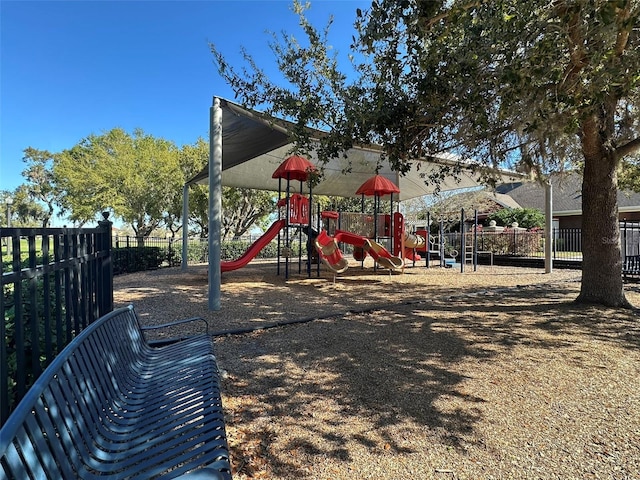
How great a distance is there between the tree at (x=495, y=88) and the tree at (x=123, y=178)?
18.6 m

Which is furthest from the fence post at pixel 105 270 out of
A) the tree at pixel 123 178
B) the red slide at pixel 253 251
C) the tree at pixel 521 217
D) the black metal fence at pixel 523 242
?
the tree at pixel 521 217

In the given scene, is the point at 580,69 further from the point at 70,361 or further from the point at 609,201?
the point at 70,361

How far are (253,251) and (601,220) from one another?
8174 mm

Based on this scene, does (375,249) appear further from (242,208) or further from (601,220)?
(242,208)

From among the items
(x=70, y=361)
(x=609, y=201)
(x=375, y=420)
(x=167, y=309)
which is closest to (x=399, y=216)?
(x=609, y=201)

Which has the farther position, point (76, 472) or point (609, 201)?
point (609, 201)

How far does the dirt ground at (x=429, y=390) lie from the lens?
2.35 meters

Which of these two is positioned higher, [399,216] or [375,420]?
[399,216]

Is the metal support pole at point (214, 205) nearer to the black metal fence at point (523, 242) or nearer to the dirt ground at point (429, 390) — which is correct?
the dirt ground at point (429, 390)

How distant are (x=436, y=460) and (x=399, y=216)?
1191 centimetres

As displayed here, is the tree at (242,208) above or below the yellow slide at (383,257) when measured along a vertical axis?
above

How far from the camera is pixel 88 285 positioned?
311 cm

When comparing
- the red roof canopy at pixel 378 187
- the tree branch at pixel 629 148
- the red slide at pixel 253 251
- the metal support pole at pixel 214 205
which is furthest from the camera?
the red roof canopy at pixel 378 187

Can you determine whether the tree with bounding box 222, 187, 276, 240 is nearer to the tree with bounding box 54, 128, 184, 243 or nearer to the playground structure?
the tree with bounding box 54, 128, 184, 243
